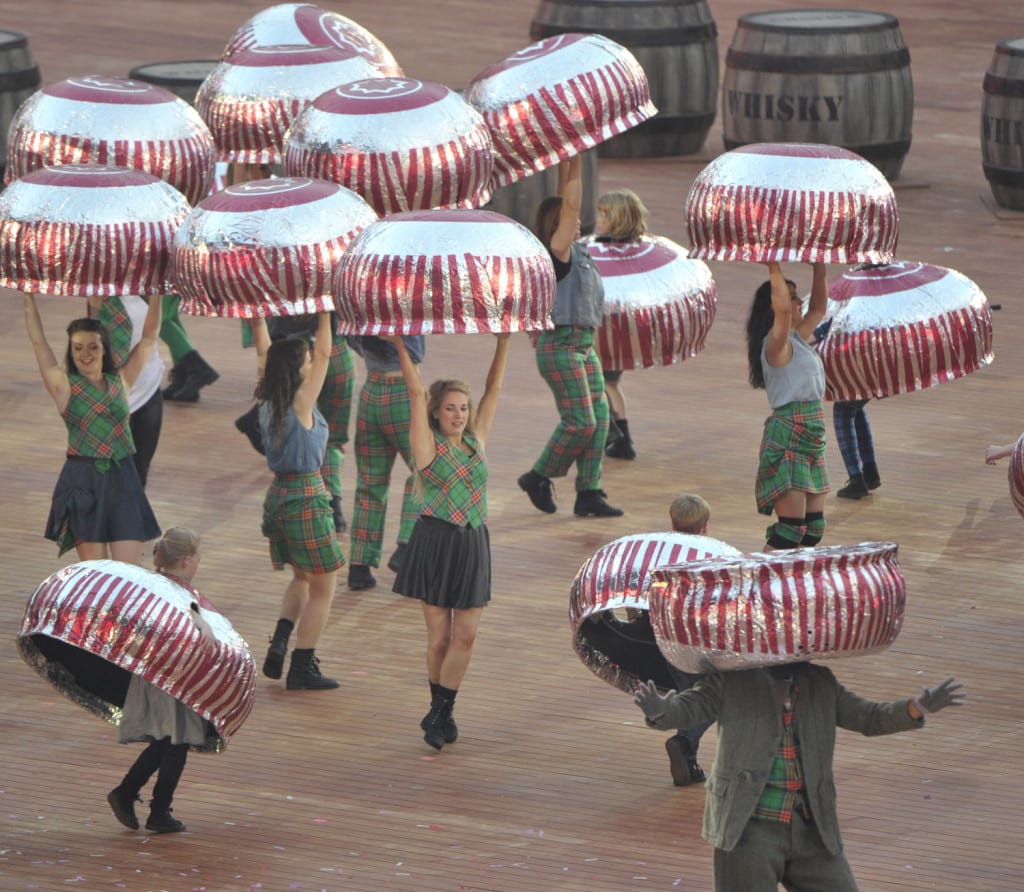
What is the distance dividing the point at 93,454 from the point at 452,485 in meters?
1.82

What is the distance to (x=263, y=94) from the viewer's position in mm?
10445

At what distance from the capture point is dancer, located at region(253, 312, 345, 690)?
8.29 meters

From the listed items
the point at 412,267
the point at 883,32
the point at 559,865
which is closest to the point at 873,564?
the point at 559,865

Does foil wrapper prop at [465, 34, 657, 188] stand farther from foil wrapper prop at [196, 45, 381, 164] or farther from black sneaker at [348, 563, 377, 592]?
black sneaker at [348, 563, 377, 592]

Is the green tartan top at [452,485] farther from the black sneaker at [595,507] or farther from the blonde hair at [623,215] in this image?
the blonde hair at [623,215]

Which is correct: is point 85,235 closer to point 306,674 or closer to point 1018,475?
point 306,674

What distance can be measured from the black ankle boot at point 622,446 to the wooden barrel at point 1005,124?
6.34 meters

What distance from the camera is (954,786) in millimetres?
7422

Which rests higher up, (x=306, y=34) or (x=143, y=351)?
(x=306, y=34)

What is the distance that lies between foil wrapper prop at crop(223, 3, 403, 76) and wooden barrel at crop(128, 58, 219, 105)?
3221mm

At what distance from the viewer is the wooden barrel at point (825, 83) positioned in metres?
17.1

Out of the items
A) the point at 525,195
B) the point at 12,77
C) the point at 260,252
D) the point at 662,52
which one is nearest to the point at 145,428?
the point at 260,252

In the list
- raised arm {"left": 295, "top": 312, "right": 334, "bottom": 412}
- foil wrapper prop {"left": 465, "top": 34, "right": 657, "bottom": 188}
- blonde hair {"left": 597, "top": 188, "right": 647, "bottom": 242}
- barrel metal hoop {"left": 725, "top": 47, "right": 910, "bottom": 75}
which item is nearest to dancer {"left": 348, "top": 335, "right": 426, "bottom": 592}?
raised arm {"left": 295, "top": 312, "right": 334, "bottom": 412}

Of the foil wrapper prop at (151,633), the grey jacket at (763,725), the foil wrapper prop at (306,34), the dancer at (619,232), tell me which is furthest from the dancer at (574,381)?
the grey jacket at (763,725)
